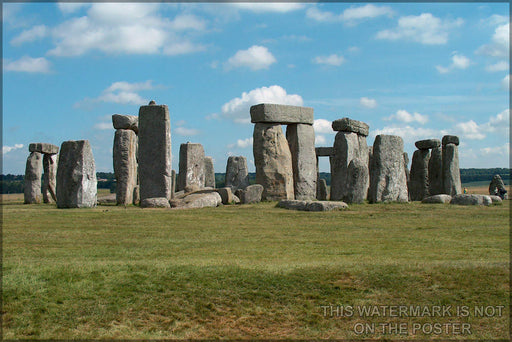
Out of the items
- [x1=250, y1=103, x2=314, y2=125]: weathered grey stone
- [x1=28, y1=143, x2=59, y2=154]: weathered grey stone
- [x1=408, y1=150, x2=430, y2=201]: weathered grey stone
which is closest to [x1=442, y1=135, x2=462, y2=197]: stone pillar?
[x1=408, y1=150, x2=430, y2=201]: weathered grey stone

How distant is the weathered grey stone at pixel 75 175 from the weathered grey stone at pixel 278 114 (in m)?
7.03

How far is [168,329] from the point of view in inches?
257

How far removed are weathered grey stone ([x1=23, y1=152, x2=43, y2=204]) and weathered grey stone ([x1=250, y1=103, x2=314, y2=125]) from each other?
9364 mm

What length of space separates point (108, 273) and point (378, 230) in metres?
6.93

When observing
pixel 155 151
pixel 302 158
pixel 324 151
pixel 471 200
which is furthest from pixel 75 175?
pixel 324 151

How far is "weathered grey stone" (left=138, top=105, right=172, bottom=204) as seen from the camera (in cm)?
1758

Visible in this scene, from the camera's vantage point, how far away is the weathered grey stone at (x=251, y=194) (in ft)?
61.2

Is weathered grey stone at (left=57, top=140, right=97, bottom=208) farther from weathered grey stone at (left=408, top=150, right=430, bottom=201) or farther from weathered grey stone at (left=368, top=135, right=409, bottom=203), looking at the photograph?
weathered grey stone at (left=408, top=150, right=430, bottom=201)

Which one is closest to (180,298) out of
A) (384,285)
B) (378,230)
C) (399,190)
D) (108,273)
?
(108,273)

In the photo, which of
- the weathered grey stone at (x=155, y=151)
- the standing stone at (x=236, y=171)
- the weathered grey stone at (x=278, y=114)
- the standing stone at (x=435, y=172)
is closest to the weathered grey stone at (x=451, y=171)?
the standing stone at (x=435, y=172)

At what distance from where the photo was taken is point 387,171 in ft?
65.1

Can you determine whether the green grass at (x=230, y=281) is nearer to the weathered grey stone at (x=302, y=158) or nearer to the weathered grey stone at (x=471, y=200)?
the weathered grey stone at (x=471, y=200)

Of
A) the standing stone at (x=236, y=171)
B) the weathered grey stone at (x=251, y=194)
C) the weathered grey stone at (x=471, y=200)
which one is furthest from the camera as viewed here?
the standing stone at (x=236, y=171)

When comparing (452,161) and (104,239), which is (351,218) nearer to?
(104,239)
